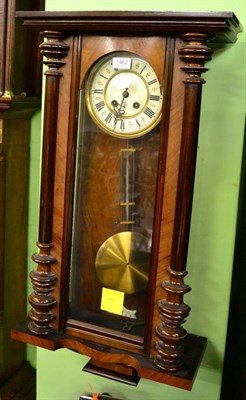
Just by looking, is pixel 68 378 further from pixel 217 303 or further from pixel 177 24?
pixel 177 24

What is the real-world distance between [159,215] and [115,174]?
136mm

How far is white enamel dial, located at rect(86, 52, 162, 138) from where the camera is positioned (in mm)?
900

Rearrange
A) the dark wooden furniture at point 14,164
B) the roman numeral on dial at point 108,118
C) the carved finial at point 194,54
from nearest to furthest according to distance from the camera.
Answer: the carved finial at point 194,54 < the roman numeral on dial at point 108,118 < the dark wooden furniture at point 14,164

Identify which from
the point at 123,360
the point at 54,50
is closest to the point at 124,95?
the point at 54,50

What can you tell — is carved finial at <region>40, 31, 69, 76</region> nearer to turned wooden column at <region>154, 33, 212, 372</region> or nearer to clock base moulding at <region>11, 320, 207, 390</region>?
turned wooden column at <region>154, 33, 212, 372</region>

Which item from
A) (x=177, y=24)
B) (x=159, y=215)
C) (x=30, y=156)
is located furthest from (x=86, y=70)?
(x=30, y=156)

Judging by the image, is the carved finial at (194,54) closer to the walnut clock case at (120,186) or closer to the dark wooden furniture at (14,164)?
the walnut clock case at (120,186)

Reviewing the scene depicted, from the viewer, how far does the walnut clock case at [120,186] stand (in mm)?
867

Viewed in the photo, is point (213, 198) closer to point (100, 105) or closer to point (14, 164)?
point (100, 105)

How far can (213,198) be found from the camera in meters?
1.05

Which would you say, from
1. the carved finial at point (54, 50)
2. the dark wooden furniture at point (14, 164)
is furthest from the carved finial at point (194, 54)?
the dark wooden furniture at point (14, 164)

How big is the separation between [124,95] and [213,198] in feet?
1.00

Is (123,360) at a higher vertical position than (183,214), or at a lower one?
lower

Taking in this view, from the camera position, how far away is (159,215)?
0.92 metres
